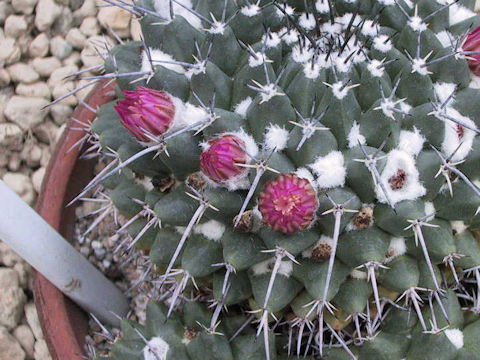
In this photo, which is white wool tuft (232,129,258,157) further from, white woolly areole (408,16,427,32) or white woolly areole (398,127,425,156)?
white woolly areole (408,16,427,32)

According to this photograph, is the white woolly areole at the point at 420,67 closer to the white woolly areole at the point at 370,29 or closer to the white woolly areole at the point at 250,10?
the white woolly areole at the point at 370,29

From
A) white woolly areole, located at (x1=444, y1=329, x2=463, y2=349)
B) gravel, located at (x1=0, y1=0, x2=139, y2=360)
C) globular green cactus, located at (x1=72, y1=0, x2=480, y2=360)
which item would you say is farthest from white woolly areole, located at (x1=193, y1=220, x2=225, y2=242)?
gravel, located at (x1=0, y1=0, x2=139, y2=360)

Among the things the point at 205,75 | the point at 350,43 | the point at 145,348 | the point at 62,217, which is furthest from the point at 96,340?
the point at 350,43

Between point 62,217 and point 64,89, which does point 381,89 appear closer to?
point 62,217

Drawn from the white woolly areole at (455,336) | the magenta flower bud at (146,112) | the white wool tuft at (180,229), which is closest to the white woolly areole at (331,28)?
the magenta flower bud at (146,112)

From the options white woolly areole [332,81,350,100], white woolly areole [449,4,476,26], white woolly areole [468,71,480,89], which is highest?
white woolly areole [449,4,476,26]

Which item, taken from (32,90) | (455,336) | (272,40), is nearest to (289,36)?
(272,40)
